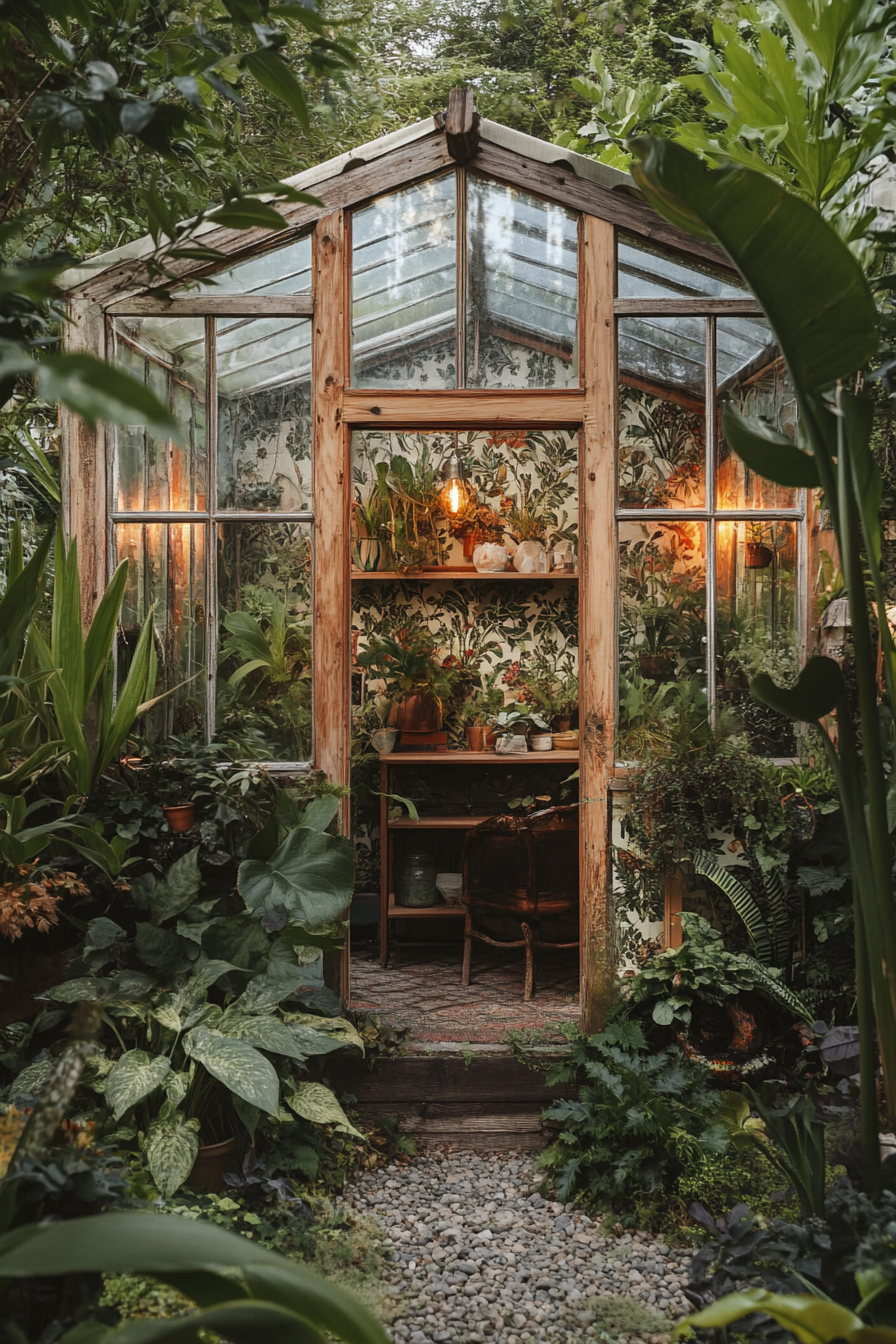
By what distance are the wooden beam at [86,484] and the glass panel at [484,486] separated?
2294 mm

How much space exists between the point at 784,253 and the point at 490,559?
13.2ft

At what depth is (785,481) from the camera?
6.11 ft

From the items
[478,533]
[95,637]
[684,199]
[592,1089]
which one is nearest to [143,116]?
[684,199]

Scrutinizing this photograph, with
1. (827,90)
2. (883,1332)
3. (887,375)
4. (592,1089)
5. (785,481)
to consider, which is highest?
(827,90)

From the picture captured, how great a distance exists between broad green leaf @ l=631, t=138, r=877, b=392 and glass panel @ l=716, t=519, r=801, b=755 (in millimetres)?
1927

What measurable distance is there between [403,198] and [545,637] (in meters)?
2.88

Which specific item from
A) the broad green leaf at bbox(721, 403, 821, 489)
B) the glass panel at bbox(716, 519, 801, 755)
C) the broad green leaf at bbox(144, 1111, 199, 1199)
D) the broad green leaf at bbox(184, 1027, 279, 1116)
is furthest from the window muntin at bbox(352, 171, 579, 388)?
the broad green leaf at bbox(144, 1111, 199, 1199)

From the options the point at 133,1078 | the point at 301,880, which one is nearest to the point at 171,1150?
the point at 133,1078

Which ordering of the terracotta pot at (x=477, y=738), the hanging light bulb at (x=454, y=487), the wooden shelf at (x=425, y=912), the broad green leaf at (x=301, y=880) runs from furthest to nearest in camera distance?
1. the hanging light bulb at (x=454, y=487)
2. the terracotta pot at (x=477, y=738)
3. the wooden shelf at (x=425, y=912)
4. the broad green leaf at (x=301, y=880)

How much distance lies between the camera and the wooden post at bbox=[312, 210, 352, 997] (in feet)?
11.6

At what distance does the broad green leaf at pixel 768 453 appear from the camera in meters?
1.76

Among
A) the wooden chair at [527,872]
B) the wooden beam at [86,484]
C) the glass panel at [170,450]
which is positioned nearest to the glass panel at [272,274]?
the glass panel at [170,450]

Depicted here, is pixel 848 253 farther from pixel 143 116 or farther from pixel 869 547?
pixel 143 116

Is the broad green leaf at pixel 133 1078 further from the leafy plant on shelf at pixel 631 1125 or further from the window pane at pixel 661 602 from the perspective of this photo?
the window pane at pixel 661 602
